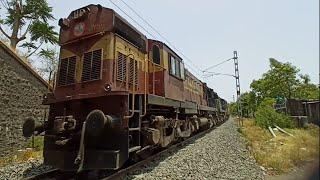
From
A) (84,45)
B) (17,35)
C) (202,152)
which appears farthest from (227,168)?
(17,35)

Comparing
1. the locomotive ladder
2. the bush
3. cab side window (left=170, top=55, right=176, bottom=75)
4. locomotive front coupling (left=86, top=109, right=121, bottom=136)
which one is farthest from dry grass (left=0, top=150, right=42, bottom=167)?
the bush

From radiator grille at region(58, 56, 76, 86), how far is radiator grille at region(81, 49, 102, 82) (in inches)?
15.9

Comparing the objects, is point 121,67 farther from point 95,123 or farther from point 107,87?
point 95,123

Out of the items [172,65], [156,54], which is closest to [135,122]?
[156,54]

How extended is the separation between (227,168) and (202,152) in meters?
2.51

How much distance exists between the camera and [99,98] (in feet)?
23.1

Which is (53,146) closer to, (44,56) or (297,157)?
(297,157)

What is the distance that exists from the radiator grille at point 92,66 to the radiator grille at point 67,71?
0.40 meters

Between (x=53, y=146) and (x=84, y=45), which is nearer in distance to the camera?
(x=53, y=146)

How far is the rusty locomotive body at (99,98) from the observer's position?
6.32m

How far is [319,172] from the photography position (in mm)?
3807

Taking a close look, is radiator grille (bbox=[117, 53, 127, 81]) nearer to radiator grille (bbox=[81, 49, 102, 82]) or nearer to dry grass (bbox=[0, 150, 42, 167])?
radiator grille (bbox=[81, 49, 102, 82])

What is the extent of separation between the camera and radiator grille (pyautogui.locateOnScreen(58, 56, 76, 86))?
7722 millimetres

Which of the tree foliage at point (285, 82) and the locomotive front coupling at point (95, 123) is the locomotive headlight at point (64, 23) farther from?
the tree foliage at point (285, 82)
